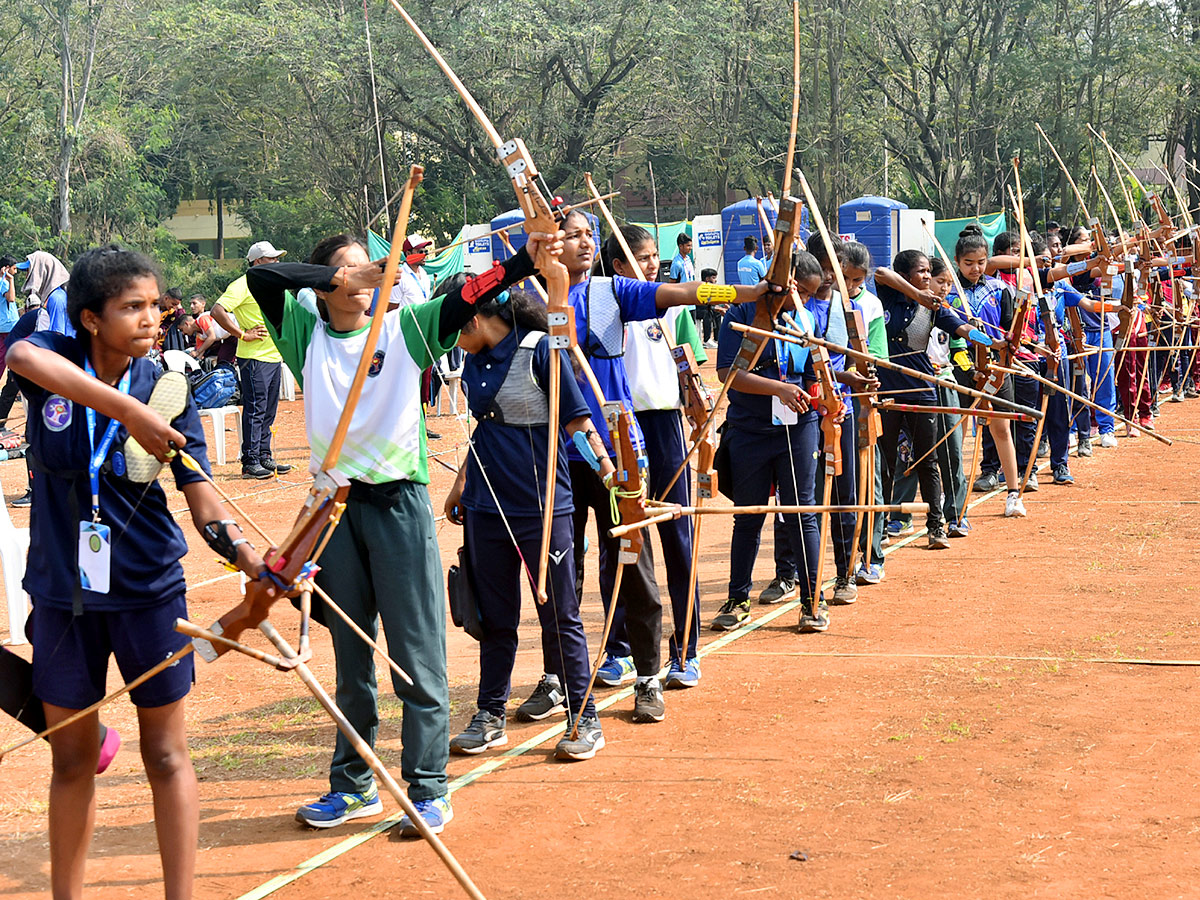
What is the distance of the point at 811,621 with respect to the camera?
5.94 metres

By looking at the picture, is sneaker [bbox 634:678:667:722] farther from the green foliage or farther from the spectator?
the green foliage

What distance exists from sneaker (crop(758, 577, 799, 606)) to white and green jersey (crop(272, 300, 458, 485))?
133 inches

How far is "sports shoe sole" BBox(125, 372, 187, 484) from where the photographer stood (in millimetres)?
2924

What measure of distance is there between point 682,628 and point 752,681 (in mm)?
354

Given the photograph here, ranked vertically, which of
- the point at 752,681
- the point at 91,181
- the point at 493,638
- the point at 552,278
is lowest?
the point at 752,681

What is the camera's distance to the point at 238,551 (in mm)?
2846

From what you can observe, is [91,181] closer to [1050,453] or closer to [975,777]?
[1050,453]

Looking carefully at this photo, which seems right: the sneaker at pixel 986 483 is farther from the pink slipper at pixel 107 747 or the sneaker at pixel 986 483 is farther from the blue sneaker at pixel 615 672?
the pink slipper at pixel 107 747

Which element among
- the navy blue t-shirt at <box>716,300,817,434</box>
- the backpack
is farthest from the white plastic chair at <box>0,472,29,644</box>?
the backpack

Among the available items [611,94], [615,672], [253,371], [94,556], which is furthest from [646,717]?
[611,94]

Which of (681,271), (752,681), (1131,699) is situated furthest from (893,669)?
(681,271)

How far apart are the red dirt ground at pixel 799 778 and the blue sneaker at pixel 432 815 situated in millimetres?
44

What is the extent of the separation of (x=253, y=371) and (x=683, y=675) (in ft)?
22.1

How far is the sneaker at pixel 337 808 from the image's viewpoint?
3.77 metres
